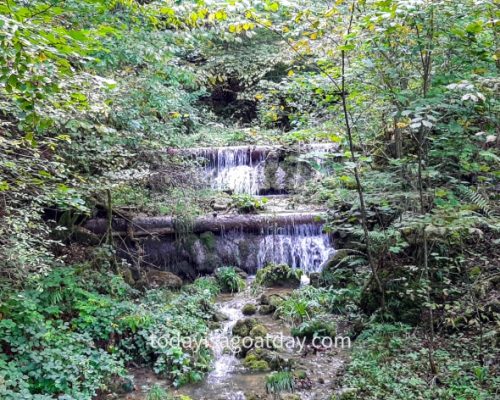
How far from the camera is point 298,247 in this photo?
9.05 metres

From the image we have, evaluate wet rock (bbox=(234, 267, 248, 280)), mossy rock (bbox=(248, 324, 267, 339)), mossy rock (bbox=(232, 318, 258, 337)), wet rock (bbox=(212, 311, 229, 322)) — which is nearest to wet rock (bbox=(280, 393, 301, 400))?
mossy rock (bbox=(248, 324, 267, 339))

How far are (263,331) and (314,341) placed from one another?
2.28 ft

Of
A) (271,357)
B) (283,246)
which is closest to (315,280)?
(283,246)

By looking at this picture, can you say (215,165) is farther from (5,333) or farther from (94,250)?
(5,333)

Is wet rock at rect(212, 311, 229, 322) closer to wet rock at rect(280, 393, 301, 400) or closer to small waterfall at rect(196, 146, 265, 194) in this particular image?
wet rock at rect(280, 393, 301, 400)

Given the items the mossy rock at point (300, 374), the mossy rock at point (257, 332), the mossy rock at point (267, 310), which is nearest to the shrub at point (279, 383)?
the mossy rock at point (300, 374)

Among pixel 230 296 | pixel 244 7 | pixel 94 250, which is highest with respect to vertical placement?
pixel 244 7

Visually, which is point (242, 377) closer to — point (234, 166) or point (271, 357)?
point (271, 357)

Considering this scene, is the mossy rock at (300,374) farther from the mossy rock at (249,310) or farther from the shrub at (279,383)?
the mossy rock at (249,310)

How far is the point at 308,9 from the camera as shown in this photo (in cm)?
423

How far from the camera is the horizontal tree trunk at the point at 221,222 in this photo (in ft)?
28.1

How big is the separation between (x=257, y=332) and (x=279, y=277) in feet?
7.79

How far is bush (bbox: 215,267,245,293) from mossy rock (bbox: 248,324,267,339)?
219 centimetres

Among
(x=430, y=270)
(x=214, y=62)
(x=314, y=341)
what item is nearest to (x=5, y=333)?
(x=314, y=341)
